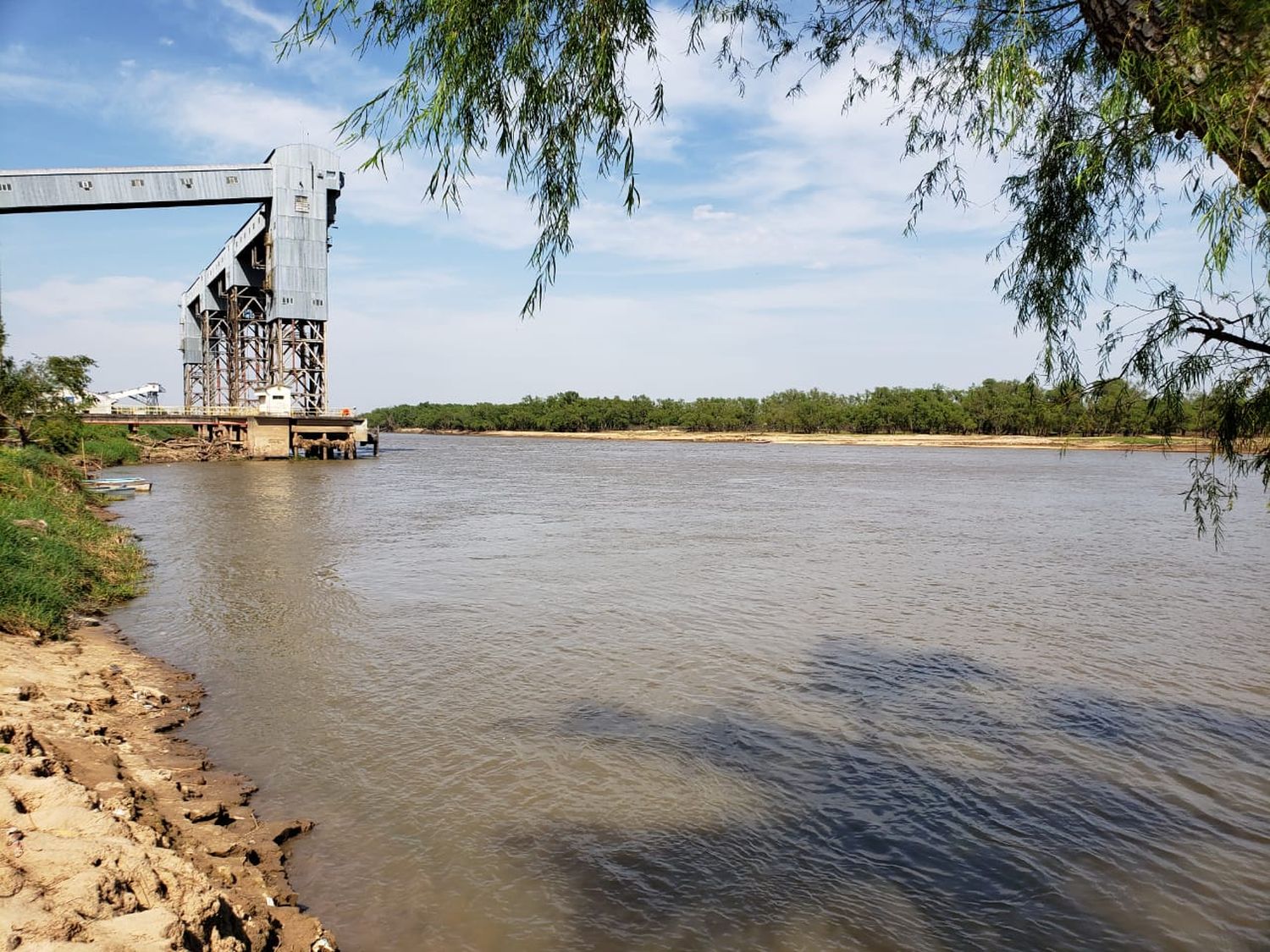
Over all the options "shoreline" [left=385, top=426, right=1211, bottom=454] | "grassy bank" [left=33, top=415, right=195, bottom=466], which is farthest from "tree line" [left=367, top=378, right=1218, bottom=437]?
"grassy bank" [left=33, top=415, right=195, bottom=466]

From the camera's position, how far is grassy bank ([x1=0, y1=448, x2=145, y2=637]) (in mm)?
9406

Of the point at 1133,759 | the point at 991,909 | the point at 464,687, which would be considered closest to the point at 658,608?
the point at 464,687

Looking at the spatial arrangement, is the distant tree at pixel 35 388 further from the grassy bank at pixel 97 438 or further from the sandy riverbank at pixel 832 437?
the sandy riverbank at pixel 832 437

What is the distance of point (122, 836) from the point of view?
432 cm

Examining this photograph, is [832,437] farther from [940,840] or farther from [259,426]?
[940,840]

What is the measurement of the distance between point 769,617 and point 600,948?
26.9 ft

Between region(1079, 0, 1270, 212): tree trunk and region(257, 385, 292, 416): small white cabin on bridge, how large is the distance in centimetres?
5358

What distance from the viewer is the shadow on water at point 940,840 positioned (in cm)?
486

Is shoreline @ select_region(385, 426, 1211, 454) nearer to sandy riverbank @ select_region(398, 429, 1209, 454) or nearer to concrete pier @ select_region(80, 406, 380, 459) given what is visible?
sandy riverbank @ select_region(398, 429, 1209, 454)

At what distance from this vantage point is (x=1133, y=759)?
7273 millimetres

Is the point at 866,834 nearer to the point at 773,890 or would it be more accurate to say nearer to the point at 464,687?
the point at 773,890

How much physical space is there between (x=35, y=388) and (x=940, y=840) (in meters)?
28.8

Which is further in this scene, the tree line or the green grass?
the tree line

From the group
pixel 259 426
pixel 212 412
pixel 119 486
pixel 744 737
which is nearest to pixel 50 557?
pixel 744 737
